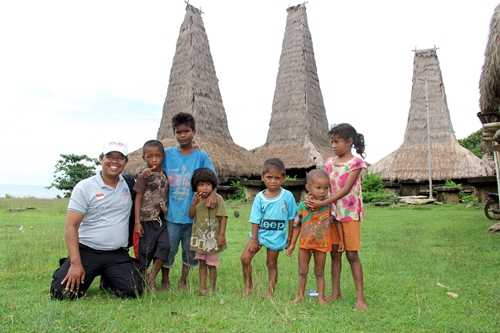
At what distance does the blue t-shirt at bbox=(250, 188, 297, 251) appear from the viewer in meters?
3.86

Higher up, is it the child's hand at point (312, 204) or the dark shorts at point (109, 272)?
the child's hand at point (312, 204)

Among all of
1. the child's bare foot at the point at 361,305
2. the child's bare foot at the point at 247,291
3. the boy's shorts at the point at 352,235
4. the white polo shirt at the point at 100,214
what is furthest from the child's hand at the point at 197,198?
the child's bare foot at the point at 361,305

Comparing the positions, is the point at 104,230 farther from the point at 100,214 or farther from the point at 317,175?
the point at 317,175

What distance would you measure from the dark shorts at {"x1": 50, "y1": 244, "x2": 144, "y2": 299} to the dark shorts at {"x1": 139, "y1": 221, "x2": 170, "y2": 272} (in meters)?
0.15

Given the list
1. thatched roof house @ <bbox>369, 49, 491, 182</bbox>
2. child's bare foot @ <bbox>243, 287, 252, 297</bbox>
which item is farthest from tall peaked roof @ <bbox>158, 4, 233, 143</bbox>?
child's bare foot @ <bbox>243, 287, 252, 297</bbox>

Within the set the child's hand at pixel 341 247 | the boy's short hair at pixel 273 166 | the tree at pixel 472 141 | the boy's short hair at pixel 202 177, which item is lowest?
the child's hand at pixel 341 247

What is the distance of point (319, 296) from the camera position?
3672mm

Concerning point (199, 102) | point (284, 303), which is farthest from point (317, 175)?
point (199, 102)

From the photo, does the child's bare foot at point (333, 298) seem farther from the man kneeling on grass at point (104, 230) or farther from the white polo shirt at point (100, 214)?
the white polo shirt at point (100, 214)

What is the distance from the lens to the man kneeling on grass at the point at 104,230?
3.74 m

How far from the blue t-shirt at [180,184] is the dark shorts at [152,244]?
0.15m

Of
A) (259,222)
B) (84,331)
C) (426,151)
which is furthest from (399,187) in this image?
(84,331)

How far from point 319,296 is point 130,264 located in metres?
1.73

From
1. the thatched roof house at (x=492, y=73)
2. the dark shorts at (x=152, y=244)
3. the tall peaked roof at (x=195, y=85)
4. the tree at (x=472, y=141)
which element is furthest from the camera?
the tree at (x=472, y=141)
